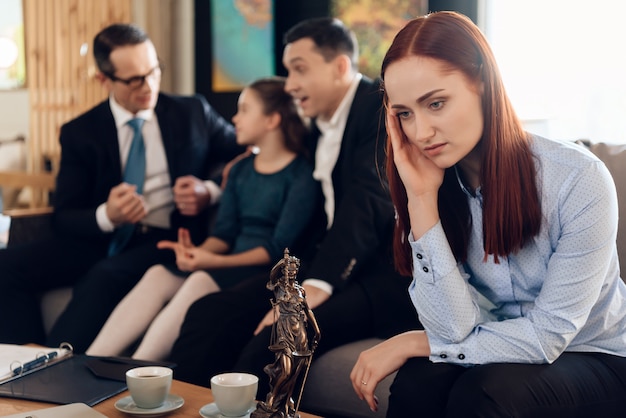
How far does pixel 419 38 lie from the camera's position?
54.2 inches

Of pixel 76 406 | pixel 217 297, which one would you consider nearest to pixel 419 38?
pixel 76 406

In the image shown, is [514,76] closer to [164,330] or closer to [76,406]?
[164,330]

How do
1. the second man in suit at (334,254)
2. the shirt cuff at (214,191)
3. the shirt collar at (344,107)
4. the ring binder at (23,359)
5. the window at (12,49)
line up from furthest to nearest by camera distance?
the window at (12,49) → the shirt cuff at (214,191) → the shirt collar at (344,107) → the second man in suit at (334,254) → the ring binder at (23,359)

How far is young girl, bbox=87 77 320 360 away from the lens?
2.31 m

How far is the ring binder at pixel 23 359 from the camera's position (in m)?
1.57

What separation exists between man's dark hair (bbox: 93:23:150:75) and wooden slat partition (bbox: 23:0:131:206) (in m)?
1.63

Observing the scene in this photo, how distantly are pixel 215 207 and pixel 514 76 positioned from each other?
1.42 m

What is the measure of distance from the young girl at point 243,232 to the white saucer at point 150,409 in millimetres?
829

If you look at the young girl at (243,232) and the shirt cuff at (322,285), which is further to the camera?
the young girl at (243,232)

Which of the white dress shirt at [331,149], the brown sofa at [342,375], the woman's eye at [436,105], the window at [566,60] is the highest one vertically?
the window at [566,60]

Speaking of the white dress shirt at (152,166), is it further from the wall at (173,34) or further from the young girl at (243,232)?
the wall at (173,34)

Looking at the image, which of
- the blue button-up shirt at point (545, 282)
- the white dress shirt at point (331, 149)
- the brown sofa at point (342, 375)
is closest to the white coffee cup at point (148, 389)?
the blue button-up shirt at point (545, 282)

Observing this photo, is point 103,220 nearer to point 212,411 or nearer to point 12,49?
point 212,411

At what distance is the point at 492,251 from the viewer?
4.66 ft
